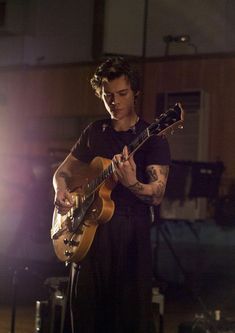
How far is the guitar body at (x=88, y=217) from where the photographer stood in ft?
9.15

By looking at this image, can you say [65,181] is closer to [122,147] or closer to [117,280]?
[122,147]

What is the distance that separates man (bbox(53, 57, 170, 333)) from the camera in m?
2.79

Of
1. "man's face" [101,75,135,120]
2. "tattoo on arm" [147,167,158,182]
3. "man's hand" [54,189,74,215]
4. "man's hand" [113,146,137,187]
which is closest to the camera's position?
"man's hand" [113,146,137,187]

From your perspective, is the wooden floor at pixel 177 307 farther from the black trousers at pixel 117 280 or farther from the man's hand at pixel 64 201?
the black trousers at pixel 117 280

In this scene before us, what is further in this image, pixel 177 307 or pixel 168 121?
pixel 177 307

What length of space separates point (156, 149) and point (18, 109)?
1057 centimetres

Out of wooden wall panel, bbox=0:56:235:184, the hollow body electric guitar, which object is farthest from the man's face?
wooden wall panel, bbox=0:56:235:184

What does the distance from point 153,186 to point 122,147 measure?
0.27m

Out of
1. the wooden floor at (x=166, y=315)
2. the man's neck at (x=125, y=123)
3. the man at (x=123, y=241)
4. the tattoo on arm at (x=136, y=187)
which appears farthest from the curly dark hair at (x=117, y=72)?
the wooden floor at (x=166, y=315)

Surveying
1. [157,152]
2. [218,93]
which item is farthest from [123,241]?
[218,93]

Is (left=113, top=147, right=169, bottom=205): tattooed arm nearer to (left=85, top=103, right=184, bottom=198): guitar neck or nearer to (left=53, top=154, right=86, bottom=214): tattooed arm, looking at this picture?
(left=85, top=103, right=184, bottom=198): guitar neck

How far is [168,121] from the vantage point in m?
2.70

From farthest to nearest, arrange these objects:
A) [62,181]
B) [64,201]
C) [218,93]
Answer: [218,93], [62,181], [64,201]

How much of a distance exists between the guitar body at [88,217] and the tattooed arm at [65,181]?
0.14 ft
